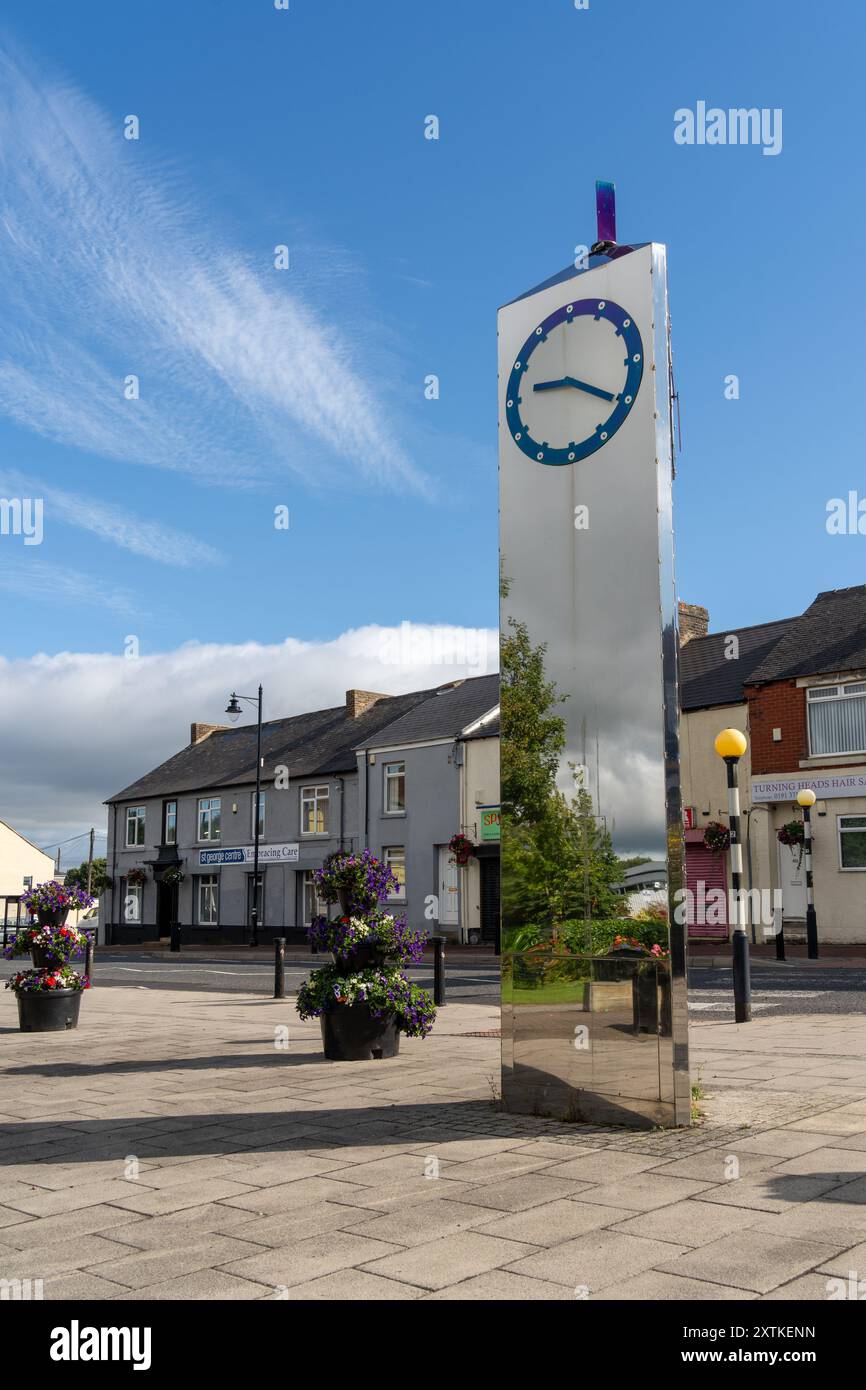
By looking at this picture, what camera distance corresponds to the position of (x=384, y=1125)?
7.29 metres

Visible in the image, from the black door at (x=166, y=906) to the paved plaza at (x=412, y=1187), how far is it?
131ft

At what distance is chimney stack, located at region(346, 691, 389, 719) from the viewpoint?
154ft

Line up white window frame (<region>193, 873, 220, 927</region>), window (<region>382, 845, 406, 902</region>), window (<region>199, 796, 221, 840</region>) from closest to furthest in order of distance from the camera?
window (<region>382, 845, 406, 902</region>), white window frame (<region>193, 873, 220, 927</region>), window (<region>199, 796, 221, 840</region>)

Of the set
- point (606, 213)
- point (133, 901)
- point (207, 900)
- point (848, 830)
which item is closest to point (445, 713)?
point (207, 900)

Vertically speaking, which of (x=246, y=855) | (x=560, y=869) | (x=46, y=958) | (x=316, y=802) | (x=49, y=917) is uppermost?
(x=316, y=802)

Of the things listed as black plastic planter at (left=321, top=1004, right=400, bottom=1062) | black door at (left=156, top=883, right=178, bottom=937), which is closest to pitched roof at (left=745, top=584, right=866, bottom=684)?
black plastic planter at (left=321, top=1004, right=400, bottom=1062)

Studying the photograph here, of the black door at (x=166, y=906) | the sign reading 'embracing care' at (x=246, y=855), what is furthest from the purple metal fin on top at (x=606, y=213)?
the black door at (x=166, y=906)

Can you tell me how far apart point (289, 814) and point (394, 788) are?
19.1 feet

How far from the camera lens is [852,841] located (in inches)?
1118

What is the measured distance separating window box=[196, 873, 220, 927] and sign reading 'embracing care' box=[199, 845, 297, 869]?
66 centimetres

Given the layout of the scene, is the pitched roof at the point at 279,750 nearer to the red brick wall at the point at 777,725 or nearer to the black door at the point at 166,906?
the black door at the point at 166,906

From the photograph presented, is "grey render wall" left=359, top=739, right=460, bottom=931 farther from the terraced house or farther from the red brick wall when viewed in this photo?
the red brick wall

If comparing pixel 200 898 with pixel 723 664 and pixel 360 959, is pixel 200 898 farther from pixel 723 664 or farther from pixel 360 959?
pixel 360 959
